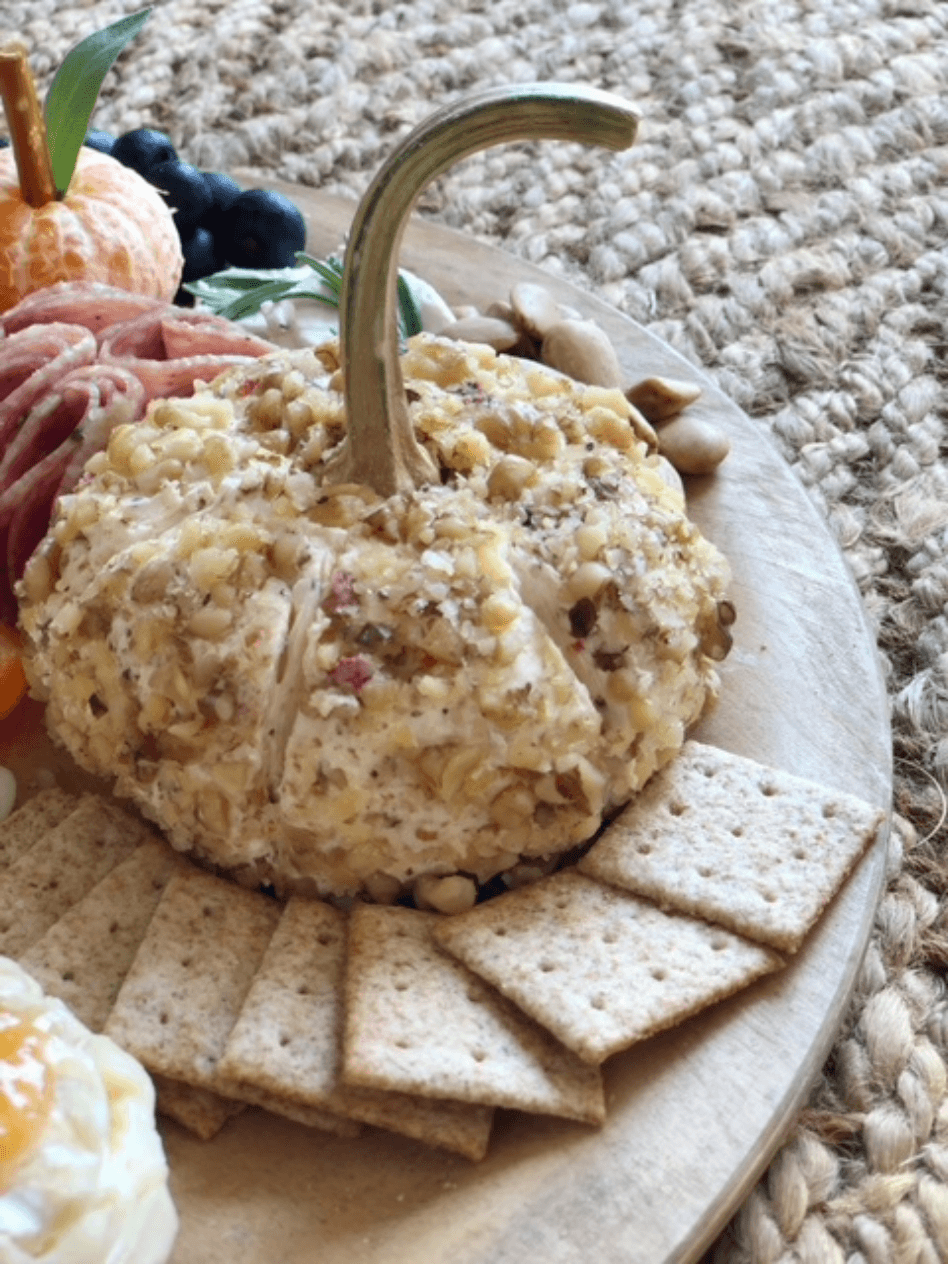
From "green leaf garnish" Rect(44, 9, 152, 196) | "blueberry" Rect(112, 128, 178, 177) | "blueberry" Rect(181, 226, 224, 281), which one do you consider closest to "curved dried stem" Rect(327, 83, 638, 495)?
"green leaf garnish" Rect(44, 9, 152, 196)

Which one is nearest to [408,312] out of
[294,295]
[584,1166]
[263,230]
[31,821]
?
[294,295]

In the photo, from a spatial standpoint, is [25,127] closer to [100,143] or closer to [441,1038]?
[100,143]

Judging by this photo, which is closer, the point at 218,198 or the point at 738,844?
the point at 738,844

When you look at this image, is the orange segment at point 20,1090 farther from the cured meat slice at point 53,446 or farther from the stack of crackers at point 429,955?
the cured meat slice at point 53,446

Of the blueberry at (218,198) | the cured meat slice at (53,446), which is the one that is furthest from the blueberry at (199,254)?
the cured meat slice at (53,446)

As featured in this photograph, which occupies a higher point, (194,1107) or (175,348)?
(175,348)

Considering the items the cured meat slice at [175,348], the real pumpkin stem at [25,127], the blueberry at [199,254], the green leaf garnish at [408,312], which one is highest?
the real pumpkin stem at [25,127]
